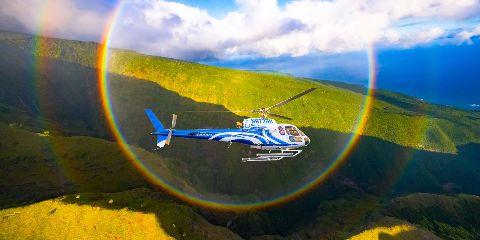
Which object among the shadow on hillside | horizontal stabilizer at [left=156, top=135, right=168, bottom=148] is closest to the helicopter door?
horizontal stabilizer at [left=156, top=135, right=168, bottom=148]

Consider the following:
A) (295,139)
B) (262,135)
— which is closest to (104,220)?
(262,135)

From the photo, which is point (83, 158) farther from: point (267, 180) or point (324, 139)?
point (324, 139)

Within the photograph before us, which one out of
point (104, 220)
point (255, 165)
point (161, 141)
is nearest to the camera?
point (161, 141)

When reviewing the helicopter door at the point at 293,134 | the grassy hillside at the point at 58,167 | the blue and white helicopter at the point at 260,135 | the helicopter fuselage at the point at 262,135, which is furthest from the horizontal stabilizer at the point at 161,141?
the grassy hillside at the point at 58,167

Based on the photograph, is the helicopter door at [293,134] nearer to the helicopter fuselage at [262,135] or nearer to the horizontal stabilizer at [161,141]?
the helicopter fuselage at [262,135]

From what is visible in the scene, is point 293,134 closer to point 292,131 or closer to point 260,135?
point 292,131

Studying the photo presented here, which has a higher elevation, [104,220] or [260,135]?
[260,135]

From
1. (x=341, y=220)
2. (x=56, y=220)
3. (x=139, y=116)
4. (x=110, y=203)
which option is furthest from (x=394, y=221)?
(x=139, y=116)

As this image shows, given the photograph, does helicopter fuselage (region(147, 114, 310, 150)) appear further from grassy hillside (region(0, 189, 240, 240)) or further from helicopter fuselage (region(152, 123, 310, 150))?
grassy hillside (region(0, 189, 240, 240))

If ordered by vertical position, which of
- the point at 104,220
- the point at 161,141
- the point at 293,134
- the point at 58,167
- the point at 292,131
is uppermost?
the point at 292,131
